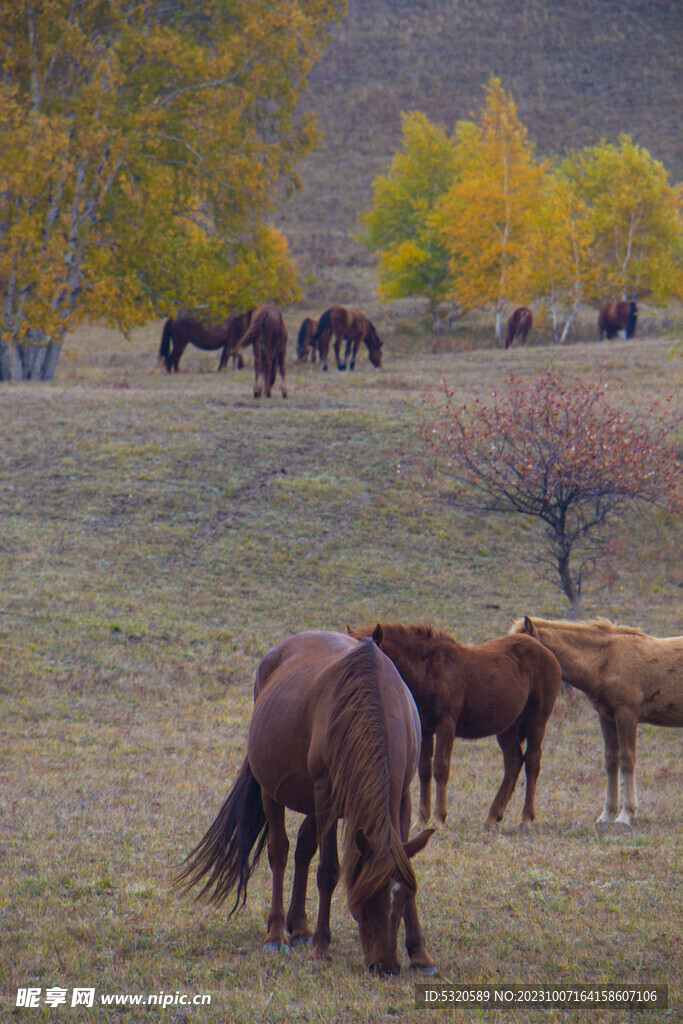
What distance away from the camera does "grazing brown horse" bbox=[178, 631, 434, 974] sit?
151 inches

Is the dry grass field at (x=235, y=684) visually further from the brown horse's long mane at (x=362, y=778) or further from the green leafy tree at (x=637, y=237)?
the green leafy tree at (x=637, y=237)

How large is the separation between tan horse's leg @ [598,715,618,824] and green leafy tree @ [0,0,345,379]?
808 inches

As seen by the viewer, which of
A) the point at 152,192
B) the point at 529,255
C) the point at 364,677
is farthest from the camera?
the point at 529,255

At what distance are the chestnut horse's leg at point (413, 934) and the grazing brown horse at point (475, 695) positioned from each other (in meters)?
2.44

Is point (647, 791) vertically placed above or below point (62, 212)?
below

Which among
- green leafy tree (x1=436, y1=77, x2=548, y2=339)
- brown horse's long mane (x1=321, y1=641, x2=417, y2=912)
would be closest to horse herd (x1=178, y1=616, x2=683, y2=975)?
brown horse's long mane (x1=321, y1=641, x2=417, y2=912)

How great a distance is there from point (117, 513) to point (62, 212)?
45.5 feet

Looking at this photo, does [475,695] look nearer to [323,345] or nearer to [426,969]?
[426,969]

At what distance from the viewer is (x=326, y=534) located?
1611cm

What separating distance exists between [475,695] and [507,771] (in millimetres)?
822

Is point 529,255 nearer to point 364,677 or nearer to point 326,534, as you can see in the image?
point 326,534

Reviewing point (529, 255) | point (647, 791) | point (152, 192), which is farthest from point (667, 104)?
point (647, 791)

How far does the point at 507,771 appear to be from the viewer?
294 inches

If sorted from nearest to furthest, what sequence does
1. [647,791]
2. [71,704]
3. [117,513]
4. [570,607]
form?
1. [647,791]
2. [71,704]
3. [570,607]
4. [117,513]
